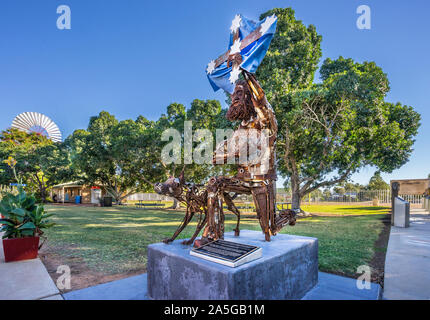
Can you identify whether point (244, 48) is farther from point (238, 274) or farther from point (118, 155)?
point (118, 155)

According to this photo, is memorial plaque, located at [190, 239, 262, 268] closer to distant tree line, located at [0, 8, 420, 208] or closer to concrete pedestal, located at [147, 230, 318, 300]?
concrete pedestal, located at [147, 230, 318, 300]

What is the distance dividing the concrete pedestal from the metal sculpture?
52543 mm

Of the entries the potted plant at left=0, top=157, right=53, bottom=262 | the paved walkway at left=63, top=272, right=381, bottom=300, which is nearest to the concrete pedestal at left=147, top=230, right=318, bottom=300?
the paved walkway at left=63, top=272, right=381, bottom=300

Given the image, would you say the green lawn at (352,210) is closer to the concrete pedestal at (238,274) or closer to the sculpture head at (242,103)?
the concrete pedestal at (238,274)

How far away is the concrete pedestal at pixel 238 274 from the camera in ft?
6.96

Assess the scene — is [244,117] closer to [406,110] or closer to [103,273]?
[103,273]

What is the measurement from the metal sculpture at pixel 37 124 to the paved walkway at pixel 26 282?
163 ft

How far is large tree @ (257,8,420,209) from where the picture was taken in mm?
11438

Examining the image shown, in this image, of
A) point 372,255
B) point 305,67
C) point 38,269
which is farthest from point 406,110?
point 38,269

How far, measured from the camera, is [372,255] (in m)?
5.67

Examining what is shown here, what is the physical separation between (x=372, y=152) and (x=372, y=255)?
9.22 metres

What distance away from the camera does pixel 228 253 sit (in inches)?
95.8

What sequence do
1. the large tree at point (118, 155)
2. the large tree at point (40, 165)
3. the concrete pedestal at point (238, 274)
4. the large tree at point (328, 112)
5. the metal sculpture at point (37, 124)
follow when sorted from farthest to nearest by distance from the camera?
1. the metal sculpture at point (37, 124)
2. the large tree at point (40, 165)
3. the large tree at point (118, 155)
4. the large tree at point (328, 112)
5. the concrete pedestal at point (238, 274)

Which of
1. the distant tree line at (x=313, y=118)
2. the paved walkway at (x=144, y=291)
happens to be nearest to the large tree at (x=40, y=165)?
the distant tree line at (x=313, y=118)
